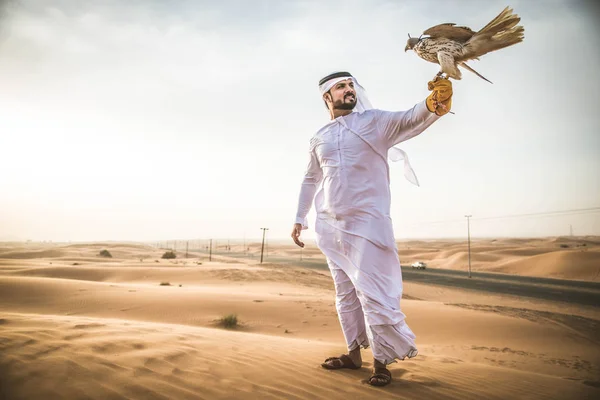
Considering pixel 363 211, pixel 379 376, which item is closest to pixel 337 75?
pixel 363 211

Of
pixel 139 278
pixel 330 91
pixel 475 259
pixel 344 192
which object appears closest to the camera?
pixel 344 192

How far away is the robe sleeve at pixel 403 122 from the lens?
257 cm

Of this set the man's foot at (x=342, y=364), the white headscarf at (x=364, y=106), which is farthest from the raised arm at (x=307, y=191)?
the man's foot at (x=342, y=364)

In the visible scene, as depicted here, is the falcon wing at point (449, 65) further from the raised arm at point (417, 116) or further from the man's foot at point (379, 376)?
the man's foot at point (379, 376)

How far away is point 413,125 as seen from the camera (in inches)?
108

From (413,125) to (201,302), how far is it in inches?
284

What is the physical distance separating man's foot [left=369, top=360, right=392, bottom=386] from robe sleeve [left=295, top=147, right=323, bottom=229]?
146cm

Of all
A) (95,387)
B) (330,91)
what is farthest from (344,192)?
(95,387)

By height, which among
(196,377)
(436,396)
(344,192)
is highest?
(344,192)

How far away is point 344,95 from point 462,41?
1105 mm

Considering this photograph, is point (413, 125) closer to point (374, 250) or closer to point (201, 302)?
point (374, 250)

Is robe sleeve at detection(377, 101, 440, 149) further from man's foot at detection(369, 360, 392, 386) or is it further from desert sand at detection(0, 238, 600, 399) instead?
desert sand at detection(0, 238, 600, 399)

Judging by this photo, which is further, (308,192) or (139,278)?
(139,278)

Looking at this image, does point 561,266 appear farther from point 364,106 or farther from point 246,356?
point 246,356
